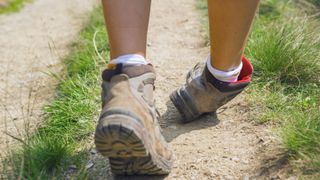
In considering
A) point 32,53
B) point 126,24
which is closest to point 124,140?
point 126,24

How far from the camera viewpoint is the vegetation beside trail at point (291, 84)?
1.66m

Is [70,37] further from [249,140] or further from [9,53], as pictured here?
[249,140]

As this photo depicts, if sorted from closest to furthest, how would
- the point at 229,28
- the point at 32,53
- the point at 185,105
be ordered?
the point at 229,28 → the point at 185,105 → the point at 32,53

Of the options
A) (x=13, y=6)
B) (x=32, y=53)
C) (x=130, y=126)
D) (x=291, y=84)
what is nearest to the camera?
(x=130, y=126)

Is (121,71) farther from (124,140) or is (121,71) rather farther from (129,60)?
(124,140)

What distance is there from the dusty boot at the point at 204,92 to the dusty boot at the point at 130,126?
1.21 feet

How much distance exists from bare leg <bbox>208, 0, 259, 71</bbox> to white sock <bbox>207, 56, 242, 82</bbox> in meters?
0.02

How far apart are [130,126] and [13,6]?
12.4 feet

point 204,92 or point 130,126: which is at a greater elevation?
point 130,126

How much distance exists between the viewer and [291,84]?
2316 millimetres

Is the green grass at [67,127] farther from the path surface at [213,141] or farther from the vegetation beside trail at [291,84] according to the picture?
the vegetation beside trail at [291,84]

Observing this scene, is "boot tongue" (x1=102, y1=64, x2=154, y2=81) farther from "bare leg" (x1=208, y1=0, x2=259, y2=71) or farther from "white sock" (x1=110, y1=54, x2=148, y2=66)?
"bare leg" (x1=208, y1=0, x2=259, y2=71)

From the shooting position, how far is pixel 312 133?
1646 mm

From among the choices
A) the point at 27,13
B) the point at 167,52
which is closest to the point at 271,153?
the point at 167,52
